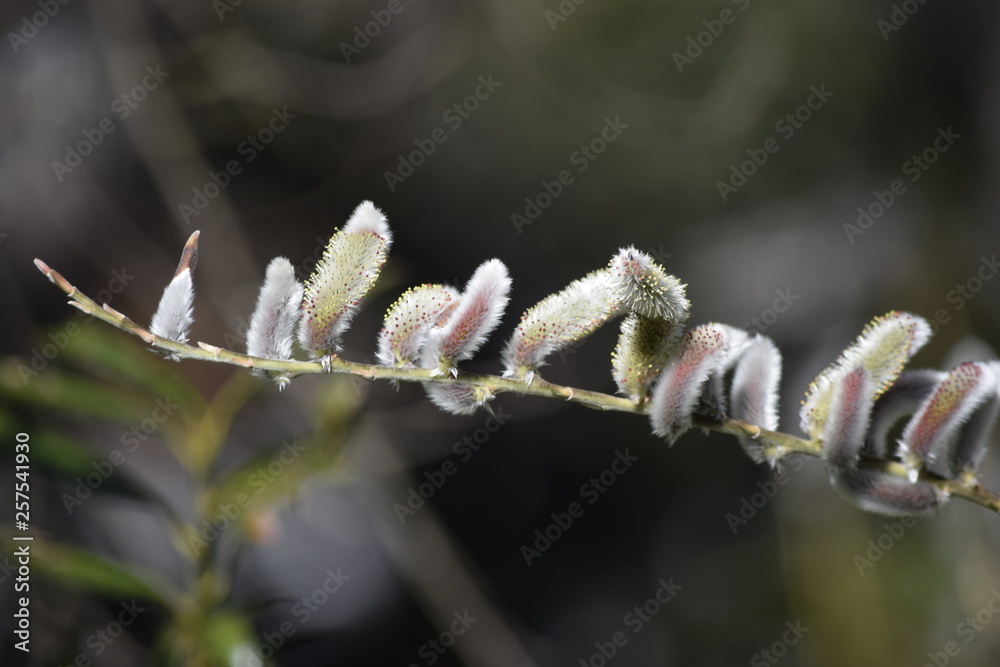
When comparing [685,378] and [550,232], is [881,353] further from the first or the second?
[550,232]

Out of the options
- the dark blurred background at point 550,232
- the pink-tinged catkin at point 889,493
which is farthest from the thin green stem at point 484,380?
the dark blurred background at point 550,232

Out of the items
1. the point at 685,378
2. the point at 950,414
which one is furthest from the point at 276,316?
the point at 950,414

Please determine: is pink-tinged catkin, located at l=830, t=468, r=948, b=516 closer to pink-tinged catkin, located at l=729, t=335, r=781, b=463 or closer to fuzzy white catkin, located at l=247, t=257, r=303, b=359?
pink-tinged catkin, located at l=729, t=335, r=781, b=463

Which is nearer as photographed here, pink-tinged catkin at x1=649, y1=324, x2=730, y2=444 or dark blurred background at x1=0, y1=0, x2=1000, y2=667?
pink-tinged catkin at x1=649, y1=324, x2=730, y2=444

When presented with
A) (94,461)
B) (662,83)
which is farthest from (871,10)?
(94,461)

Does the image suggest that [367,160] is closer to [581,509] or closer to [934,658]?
[581,509]

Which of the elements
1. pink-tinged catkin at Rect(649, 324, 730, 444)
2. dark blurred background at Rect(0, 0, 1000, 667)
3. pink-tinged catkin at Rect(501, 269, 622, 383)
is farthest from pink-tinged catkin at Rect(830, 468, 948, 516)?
dark blurred background at Rect(0, 0, 1000, 667)
